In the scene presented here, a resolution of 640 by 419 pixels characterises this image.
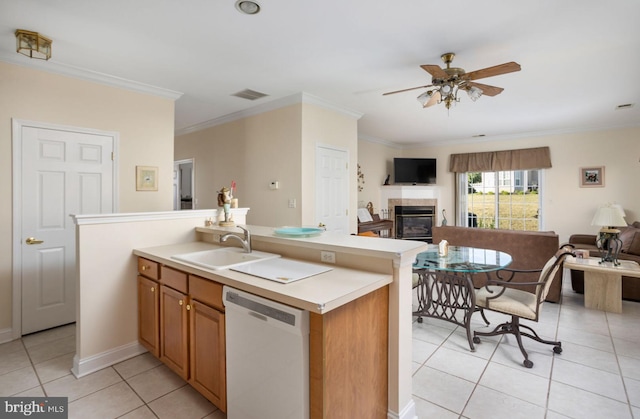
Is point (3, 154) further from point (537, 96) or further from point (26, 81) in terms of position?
point (537, 96)

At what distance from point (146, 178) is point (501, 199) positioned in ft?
22.0

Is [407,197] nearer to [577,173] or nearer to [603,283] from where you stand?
[577,173]

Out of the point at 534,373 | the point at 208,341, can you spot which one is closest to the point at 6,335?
the point at 208,341

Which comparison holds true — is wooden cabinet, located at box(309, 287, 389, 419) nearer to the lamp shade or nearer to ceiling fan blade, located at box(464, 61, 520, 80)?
ceiling fan blade, located at box(464, 61, 520, 80)

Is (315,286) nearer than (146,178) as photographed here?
Yes

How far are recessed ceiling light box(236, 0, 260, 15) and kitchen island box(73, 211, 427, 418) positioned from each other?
158 centimetres

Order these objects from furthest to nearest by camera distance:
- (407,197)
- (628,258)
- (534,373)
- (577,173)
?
(407,197)
(577,173)
(628,258)
(534,373)

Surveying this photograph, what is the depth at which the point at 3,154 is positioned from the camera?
275cm

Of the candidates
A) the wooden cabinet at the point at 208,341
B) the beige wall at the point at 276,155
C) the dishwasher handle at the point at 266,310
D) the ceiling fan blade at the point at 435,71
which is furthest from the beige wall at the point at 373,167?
the dishwasher handle at the point at 266,310

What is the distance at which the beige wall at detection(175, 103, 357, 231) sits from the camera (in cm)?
400

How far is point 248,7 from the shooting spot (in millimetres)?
2150

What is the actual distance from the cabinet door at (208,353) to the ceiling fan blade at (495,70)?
2.69m

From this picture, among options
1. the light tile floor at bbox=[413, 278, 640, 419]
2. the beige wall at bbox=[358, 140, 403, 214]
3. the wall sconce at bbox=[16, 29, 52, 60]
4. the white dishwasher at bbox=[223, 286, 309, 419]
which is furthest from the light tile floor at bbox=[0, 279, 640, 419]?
the beige wall at bbox=[358, 140, 403, 214]

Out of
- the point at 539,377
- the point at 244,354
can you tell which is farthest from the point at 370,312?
the point at 539,377
